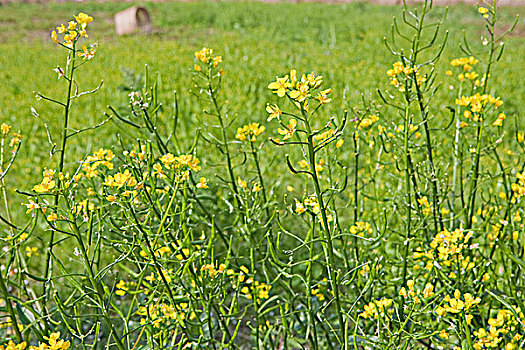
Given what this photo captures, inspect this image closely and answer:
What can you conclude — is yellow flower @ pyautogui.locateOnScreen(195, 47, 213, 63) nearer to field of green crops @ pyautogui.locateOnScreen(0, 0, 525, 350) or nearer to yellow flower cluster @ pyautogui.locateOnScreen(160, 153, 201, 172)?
field of green crops @ pyautogui.locateOnScreen(0, 0, 525, 350)

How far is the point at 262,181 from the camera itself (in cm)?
176

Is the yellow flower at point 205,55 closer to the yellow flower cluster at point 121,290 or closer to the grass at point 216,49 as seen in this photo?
the grass at point 216,49

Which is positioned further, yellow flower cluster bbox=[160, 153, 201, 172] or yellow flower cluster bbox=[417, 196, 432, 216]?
yellow flower cluster bbox=[417, 196, 432, 216]

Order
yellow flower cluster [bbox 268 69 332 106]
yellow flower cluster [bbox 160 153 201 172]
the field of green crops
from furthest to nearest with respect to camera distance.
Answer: the field of green crops
yellow flower cluster [bbox 160 153 201 172]
yellow flower cluster [bbox 268 69 332 106]

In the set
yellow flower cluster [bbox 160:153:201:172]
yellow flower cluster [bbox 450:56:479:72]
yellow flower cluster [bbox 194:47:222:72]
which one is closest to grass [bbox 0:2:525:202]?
yellow flower cluster [bbox 194:47:222:72]

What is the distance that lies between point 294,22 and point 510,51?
360 cm

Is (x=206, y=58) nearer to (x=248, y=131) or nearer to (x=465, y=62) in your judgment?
(x=248, y=131)

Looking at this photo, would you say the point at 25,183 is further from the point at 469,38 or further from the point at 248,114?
the point at 469,38

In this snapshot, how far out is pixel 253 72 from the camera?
5.18 m

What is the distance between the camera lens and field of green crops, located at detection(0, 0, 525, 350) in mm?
1287

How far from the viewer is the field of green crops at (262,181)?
1287 millimetres

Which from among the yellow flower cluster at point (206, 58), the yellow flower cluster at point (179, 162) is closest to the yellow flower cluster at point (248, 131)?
the yellow flower cluster at point (206, 58)

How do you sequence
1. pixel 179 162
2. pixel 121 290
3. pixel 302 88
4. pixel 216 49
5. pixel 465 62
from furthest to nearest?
1. pixel 216 49
2. pixel 465 62
3. pixel 121 290
4. pixel 179 162
5. pixel 302 88

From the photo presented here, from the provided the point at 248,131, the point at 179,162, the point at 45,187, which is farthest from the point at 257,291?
the point at 45,187
